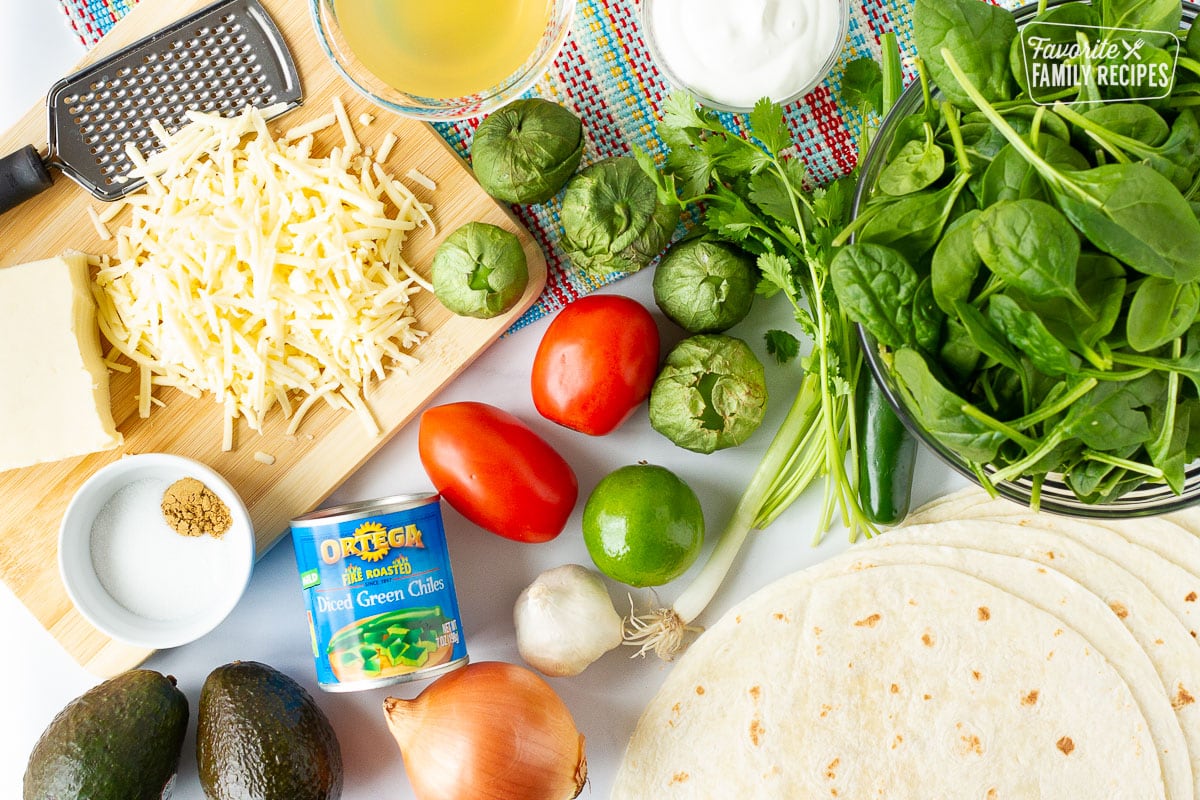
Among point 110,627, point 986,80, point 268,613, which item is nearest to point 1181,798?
point 986,80

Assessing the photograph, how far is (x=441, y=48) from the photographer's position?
5.43ft

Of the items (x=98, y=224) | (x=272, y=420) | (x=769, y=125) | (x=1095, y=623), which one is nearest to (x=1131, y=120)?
(x=769, y=125)

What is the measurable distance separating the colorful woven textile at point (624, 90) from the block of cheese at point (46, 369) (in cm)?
52

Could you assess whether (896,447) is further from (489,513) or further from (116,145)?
(116,145)

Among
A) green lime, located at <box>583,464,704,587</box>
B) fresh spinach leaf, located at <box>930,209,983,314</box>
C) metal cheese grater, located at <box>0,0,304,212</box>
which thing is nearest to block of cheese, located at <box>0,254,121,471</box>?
metal cheese grater, located at <box>0,0,304,212</box>

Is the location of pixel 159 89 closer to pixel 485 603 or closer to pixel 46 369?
pixel 46 369

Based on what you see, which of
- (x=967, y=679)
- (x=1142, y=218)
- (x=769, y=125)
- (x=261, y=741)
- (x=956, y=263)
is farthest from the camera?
(x=967, y=679)

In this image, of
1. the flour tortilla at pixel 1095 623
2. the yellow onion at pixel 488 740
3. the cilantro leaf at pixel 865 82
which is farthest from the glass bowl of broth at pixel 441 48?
the flour tortilla at pixel 1095 623

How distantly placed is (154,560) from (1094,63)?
1824mm

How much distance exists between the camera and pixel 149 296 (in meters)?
1.69

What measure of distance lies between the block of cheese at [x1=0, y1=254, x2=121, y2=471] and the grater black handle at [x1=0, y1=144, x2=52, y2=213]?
0.46 feet

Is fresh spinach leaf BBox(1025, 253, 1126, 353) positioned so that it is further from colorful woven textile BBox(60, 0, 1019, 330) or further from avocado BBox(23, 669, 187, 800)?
avocado BBox(23, 669, 187, 800)

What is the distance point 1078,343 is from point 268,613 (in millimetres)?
1624

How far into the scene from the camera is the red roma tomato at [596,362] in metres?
1.71
